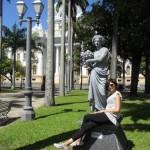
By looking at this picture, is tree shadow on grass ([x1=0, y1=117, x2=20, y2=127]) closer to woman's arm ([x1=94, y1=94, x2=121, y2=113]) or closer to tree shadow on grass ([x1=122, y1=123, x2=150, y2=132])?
tree shadow on grass ([x1=122, y1=123, x2=150, y2=132])

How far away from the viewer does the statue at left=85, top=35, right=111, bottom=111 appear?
1193 cm

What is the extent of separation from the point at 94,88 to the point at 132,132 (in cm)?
219

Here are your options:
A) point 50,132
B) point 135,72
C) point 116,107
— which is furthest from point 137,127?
point 135,72

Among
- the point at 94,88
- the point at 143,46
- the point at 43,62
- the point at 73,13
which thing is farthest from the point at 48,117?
the point at 43,62

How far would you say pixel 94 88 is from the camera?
12.0m

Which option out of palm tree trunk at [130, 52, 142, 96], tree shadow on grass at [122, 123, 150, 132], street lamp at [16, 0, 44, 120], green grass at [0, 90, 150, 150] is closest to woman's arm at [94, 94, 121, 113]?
green grass at [0, 90, 150, 150]

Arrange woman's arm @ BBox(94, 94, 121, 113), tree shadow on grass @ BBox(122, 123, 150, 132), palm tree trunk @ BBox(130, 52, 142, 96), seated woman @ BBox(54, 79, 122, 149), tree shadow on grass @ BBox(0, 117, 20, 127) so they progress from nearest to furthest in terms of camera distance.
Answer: seated woman @ BBox(54, 79, 122, 149) → woman's arm @ BBox(94, 94, 121, 113) → tree shadow on grass @ BBox(122, 123, 150, 132) → tree shadow on grass @ BBox(0, 117, 20, 127) → palm tree trunk @ BBox(130, 52, 142, 96)

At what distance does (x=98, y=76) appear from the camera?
12.0 m

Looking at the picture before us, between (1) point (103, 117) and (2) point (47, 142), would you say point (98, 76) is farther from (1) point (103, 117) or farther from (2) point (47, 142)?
(1) point (103, 117)

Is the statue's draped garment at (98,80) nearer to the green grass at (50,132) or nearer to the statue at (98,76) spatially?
the statue at (98,76)

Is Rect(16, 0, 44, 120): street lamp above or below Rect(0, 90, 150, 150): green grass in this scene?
above

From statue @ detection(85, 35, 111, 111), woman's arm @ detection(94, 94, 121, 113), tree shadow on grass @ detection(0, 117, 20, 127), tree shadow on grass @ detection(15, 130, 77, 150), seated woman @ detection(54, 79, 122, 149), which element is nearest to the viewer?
seated woman @ detection(54, 79, 122, 149)

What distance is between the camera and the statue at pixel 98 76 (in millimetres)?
11930

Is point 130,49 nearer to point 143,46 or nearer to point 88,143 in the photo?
point 143,46
